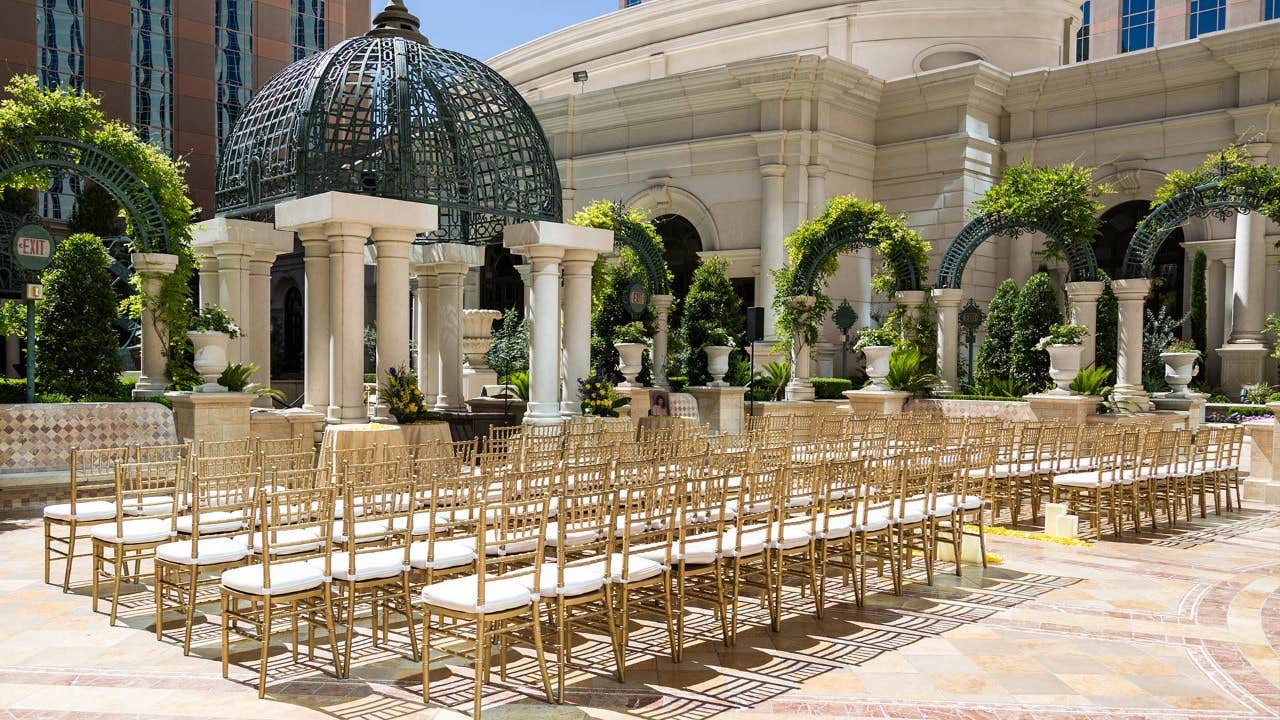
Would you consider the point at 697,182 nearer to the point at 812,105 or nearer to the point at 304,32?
the point at 812,105

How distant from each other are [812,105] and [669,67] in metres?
8.94

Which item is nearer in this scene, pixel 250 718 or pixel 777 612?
pixel 250 718

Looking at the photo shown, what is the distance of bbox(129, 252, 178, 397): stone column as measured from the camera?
14.3 metres

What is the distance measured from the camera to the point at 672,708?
17.1ft

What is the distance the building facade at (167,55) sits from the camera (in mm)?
42219

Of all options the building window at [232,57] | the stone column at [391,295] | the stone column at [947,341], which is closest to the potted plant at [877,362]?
the stone column at [947,341]

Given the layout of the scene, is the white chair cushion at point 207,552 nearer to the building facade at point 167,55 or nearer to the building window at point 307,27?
the building facade at point 167,55

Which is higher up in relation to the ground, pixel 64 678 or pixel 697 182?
pixel 697 182

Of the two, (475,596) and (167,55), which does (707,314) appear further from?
(167,55)

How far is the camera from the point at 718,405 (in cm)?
2069

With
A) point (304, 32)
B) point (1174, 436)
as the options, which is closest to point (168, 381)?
point (1174, 436)

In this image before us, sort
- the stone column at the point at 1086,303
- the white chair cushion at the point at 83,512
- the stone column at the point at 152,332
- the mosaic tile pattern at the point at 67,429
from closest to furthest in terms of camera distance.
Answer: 1. the white chair cushion at the point at 83,512
2. the mosaic tile pattern at the point at 67,429
3. the stone column at the point at 152,332
4. the stone column at the point at 1086,303

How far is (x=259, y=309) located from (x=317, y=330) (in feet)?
8.23

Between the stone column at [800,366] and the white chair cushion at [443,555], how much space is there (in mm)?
16690
